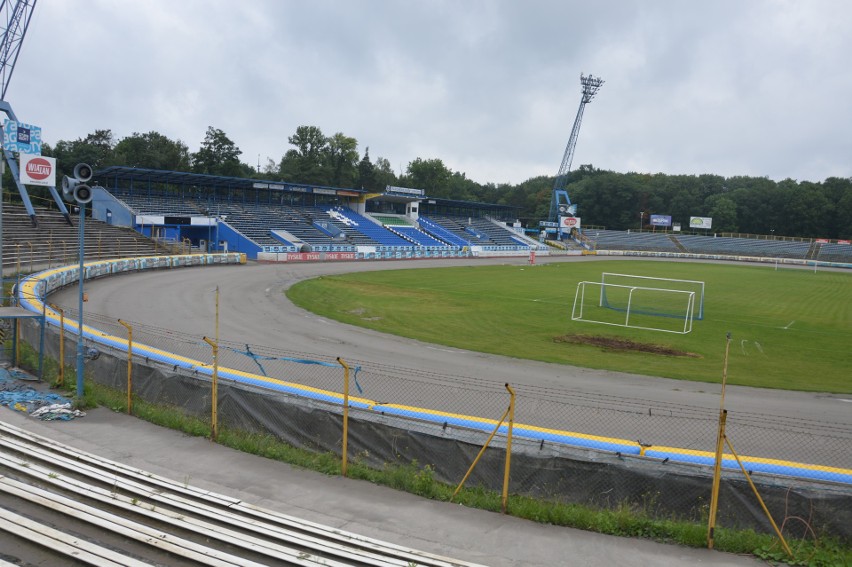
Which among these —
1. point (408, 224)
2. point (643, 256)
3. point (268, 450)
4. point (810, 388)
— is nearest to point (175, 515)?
point (268, 450)

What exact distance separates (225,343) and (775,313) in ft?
100

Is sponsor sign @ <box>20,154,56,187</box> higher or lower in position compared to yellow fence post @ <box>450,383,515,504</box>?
higher

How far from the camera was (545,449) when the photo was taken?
8.68m

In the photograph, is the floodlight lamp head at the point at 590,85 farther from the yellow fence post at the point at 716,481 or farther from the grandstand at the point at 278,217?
the yellow fence post at the point at 716,481

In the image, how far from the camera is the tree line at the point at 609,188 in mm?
95688

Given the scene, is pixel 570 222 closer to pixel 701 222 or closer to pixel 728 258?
pixel 728 258

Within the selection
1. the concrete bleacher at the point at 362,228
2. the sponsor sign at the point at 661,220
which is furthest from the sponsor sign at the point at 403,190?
the sponsor sign at the point at 661,220

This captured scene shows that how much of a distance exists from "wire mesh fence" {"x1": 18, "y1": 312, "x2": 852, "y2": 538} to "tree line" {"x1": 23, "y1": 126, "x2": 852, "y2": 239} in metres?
88.4

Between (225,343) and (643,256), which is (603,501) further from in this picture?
(643,256)

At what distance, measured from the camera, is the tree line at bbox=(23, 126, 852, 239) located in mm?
95688

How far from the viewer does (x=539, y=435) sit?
388 inches

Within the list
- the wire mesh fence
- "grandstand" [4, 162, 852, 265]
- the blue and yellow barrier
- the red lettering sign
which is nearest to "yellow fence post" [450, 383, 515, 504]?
the wire mesh fence

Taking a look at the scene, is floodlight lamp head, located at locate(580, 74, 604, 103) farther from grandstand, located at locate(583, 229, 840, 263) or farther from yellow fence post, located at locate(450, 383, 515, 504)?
yellow fence post, located at locate(450, 383, 515, 504)

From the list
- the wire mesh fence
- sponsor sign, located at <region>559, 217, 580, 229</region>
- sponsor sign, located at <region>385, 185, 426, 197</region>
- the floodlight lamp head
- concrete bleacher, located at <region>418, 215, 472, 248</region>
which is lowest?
the wire mesh fence
